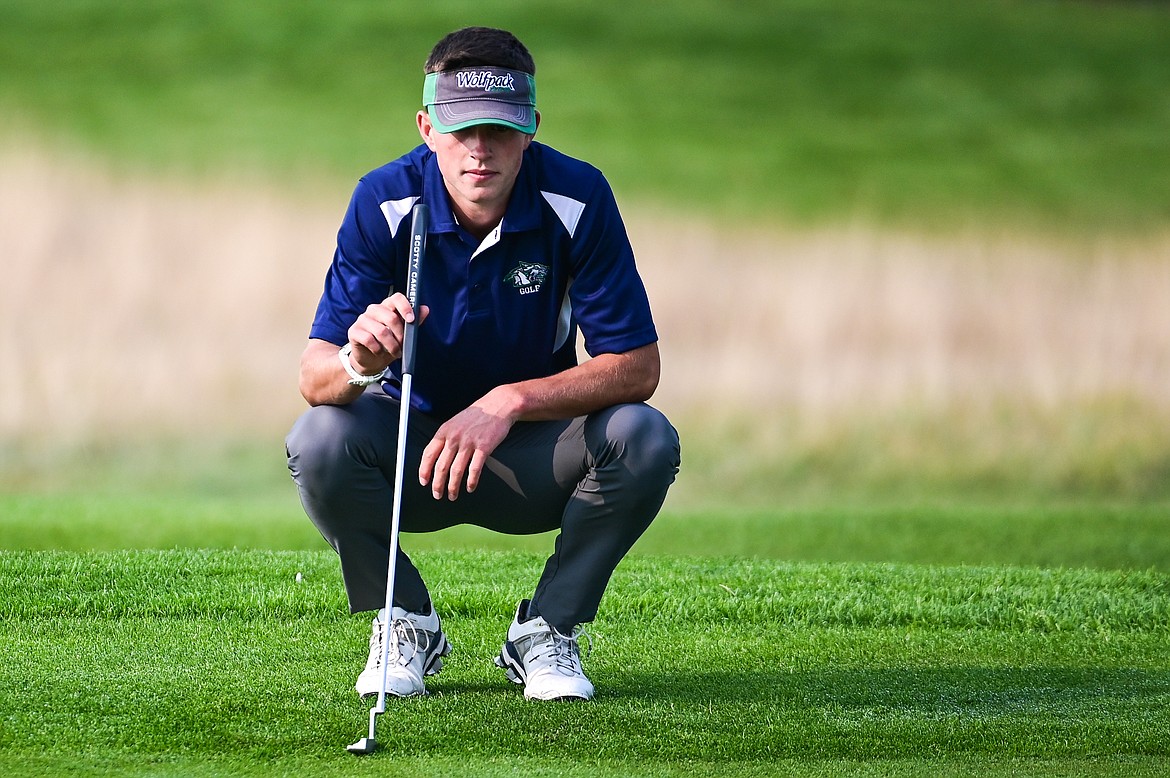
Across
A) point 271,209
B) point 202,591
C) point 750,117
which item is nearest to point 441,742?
point 202,591

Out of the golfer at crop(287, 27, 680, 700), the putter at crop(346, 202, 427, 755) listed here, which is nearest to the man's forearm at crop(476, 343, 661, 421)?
the golfer at crop(287, 27, 680, 700)

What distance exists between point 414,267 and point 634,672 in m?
0.89

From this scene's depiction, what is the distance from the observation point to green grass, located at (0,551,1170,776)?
6.98 ft

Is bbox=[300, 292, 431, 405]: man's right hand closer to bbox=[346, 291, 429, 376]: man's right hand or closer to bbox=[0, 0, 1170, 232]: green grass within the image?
bbox=[346, 291, 429, 376]: man's right hand

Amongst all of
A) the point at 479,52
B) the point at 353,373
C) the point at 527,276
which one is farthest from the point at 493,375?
the point at 479,52

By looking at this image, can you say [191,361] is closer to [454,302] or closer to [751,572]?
[751,572]

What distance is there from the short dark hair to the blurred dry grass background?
3.98 meters

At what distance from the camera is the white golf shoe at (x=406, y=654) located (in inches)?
95.5

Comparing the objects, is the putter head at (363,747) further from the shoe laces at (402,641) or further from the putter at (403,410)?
the shoe laces at (402,641)

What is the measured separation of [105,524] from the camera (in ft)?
16.5

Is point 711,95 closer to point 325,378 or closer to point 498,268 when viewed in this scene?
point 498,268

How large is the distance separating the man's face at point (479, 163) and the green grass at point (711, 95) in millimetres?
6117

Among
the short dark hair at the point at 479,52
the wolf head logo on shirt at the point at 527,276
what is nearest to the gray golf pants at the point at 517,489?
the wolf head logo on shirt at the point at 527,276

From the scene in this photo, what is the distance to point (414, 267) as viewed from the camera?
2.40 meters
